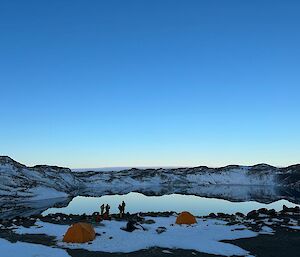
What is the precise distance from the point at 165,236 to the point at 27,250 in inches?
399

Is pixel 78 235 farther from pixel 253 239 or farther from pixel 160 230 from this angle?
pixel 253 239

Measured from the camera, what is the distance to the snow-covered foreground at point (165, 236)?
24016mm

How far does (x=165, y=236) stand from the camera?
27.8m

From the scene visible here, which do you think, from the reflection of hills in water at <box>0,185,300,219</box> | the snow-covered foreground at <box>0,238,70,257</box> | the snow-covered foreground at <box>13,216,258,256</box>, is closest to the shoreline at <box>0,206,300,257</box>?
the snow-covered foreground at <box>13,216,258,256</box>

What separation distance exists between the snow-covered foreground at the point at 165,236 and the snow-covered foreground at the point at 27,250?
1966 mm

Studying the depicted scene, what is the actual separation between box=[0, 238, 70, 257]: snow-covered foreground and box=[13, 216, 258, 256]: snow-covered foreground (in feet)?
6.45

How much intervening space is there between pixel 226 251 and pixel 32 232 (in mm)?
15236

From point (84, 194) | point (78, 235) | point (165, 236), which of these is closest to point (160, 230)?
point (165, 236)

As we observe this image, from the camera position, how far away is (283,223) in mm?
34625

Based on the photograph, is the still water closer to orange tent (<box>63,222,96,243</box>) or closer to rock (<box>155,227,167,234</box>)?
rock (<box>155,227,167,234</box>)

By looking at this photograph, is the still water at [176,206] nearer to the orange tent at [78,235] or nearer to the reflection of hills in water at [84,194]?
the reflection of hills in water at [84,194]

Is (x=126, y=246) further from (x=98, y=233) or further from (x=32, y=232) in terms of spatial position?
(x=32, y=232)

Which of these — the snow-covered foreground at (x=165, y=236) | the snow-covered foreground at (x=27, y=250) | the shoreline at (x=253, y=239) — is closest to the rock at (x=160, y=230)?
the snow-covered foreground at (x=165, y=236)

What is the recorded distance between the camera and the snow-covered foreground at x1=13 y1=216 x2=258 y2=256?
24.0 m
